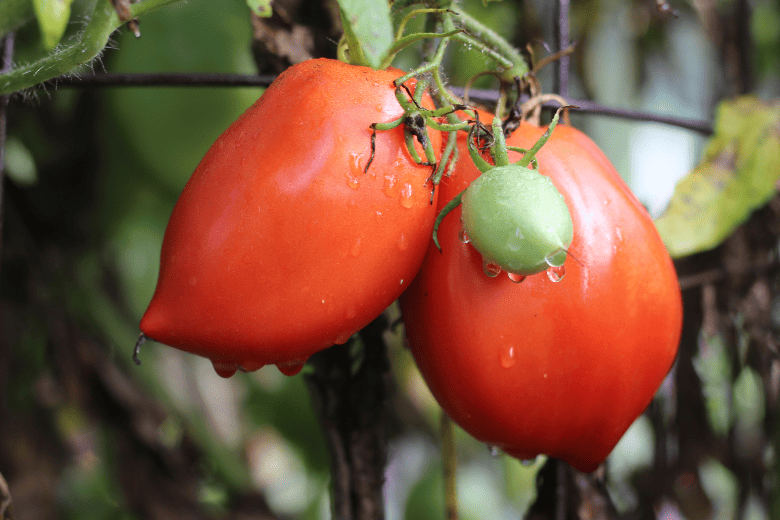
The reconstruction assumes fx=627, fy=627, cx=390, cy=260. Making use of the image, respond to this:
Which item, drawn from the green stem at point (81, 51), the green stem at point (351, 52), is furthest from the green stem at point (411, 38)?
the green stem at point (81, 51)

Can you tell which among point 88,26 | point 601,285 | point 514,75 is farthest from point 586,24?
point 88,26

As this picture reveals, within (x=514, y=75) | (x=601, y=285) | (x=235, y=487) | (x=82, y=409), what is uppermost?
(x=514, y=75)

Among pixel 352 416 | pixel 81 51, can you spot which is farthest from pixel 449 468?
pixel 81 51

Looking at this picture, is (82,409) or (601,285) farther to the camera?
(82,409)

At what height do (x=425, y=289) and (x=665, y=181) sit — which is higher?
(x=425, y=289)

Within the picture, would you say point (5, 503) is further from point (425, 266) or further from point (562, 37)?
point (562, 37)

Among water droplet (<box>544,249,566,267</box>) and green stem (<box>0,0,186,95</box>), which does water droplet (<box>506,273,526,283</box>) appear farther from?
green stem (<box>0,0,186,95</box>)

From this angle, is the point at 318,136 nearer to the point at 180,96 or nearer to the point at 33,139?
the point at 180,96

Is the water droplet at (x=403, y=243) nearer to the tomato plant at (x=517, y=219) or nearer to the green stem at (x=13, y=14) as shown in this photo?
the tomato plant at (x=517, y=219)
